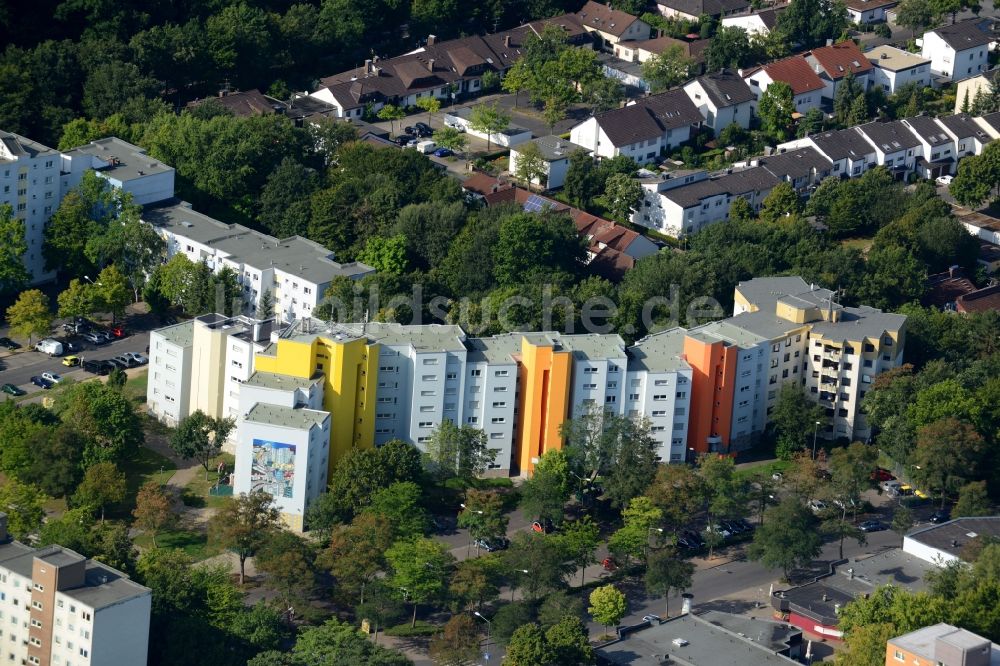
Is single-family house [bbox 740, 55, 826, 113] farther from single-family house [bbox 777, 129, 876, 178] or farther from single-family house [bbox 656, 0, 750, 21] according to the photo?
single-family house [bbox 656, 0, 750, 21]

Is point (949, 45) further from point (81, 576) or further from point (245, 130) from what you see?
point (81, 576)

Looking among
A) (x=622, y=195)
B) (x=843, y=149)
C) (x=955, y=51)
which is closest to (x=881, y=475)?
(x=622, y=195)

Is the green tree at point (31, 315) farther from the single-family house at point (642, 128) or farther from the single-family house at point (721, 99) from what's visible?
the single-family house at point (721, 99)

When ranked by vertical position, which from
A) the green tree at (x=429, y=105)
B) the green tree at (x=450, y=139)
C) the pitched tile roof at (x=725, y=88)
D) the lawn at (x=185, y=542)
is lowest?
the lawn at (x=185, y=542)

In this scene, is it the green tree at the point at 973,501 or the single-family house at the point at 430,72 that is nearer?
the green tree at the point at 973,501

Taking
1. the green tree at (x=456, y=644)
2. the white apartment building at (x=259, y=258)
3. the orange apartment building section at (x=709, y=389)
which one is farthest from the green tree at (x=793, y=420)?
the green tree at (x=456, y=644)

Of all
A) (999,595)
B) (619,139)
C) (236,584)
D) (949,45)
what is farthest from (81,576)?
(949,45)
